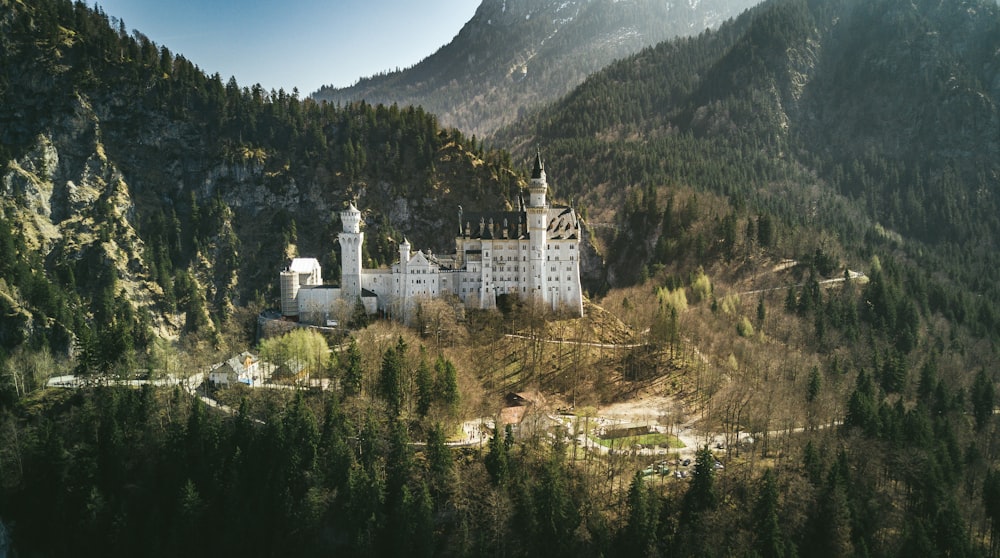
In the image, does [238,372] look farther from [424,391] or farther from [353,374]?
[424,391]

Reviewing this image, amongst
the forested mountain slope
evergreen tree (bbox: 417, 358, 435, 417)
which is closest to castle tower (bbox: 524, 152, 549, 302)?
evergreen tree (bbox: 417, 358, 435, 417)

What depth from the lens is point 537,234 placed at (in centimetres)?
8819

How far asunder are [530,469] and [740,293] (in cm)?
5757

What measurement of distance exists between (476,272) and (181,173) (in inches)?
3255

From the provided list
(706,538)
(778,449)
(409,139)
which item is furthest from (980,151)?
(706,538)

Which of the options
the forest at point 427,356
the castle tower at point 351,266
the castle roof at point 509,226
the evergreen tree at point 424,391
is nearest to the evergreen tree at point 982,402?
the forest at point 427,356

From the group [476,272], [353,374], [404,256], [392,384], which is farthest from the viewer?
[476,272]

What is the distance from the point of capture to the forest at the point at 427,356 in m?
61.3

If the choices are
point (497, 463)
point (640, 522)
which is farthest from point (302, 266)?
point (640, 522)

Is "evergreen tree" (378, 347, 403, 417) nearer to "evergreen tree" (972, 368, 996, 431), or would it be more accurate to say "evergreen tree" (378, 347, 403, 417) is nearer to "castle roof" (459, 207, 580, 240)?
"castle roof" (459, 207, 580, 240)

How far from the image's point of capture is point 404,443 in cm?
6244

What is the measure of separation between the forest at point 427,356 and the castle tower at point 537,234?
4.42 metres

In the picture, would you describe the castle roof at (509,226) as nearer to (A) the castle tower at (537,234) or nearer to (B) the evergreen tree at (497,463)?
(A) the castle tower at (537,234)

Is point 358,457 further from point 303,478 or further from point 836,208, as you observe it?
point 836,208
